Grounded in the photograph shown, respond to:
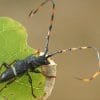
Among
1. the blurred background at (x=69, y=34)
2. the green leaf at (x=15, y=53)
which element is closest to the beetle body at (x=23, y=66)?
the green leaf at (x=15, y=53)

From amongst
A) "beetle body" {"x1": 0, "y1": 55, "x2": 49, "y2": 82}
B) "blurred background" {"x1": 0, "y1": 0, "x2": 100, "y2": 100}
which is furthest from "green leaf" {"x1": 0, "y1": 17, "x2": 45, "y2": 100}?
"blurred background" {"x1": 0, "y1": 0, "x2": 100, "y2": 100}

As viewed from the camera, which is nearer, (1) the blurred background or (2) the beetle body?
(2) the beetle body

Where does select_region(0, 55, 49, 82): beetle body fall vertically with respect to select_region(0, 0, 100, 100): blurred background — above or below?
above

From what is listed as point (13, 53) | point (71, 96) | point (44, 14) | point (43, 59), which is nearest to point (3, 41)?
point (13, 53)

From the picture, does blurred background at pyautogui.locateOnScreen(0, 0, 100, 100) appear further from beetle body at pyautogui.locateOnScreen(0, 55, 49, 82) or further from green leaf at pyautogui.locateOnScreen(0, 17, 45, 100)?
green leaf at pyautogui.locateOnScreen(0, 17, 45, 100)

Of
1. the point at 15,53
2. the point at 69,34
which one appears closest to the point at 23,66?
the point at 15,53

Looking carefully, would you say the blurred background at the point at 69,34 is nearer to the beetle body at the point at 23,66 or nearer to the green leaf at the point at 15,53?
the beetle body at the point at 23,66

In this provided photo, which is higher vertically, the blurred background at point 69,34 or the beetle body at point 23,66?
the beetle body at point 23,66
